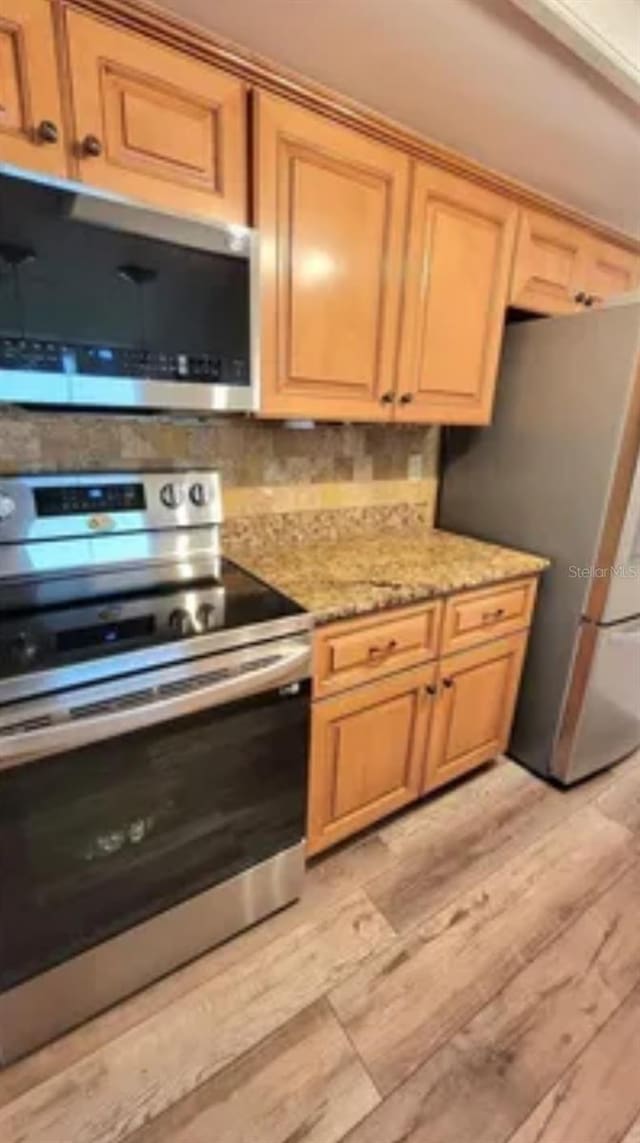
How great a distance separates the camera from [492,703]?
194 cm

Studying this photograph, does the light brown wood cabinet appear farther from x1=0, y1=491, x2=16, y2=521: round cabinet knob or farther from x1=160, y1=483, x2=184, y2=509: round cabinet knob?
x1=0, y1=491, x2=16, y2=521: round cabinet knob

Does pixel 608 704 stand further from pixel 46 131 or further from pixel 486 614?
pixel 46 131

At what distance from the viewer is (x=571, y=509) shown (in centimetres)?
182

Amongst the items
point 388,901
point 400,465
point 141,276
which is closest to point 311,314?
point 141,276

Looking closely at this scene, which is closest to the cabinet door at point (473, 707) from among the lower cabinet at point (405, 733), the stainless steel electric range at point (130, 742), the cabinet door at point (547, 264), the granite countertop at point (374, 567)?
the lower cabinet at point (405, 733)

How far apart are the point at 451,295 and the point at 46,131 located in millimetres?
1107

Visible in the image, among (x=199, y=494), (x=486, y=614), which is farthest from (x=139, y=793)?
(x=486, y=614)

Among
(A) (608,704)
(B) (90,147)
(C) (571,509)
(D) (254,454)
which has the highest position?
(B) (90,147)

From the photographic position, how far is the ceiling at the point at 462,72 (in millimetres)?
1056

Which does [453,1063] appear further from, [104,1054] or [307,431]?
[307,431]

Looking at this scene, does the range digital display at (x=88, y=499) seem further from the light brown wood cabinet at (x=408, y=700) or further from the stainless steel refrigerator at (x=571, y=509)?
the stainless steel refrigerator at (x=571, y=509)

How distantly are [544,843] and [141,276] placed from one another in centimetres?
200

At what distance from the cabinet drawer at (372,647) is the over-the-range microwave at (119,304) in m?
0.62

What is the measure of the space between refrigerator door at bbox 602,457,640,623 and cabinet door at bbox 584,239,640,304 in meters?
0.80
